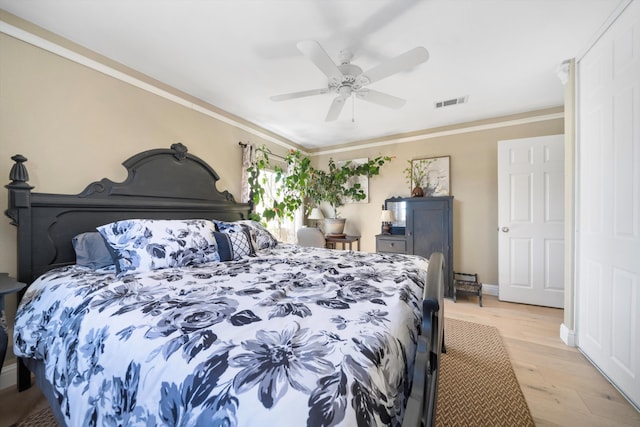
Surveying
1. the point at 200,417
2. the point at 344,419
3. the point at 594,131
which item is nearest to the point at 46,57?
the point at 200,417

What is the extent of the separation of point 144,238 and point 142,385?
1.32 m

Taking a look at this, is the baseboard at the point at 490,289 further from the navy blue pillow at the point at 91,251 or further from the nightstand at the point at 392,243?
the navy blue pillow at the point at 91,251

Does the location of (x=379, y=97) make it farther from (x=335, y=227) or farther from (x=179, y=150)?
(x=335, y=227)

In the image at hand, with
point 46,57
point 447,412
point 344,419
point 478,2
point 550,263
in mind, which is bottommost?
point 447,412

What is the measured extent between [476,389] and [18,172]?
333cm

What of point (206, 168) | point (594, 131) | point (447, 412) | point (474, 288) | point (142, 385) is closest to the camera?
point (142, 385)

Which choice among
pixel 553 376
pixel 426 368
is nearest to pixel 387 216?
pixel 553 376

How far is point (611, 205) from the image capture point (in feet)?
5.74

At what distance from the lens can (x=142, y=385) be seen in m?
0.75

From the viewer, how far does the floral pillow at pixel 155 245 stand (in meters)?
1.71

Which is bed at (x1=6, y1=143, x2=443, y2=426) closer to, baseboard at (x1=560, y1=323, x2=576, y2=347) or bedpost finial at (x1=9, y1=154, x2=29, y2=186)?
bedpost finial at (x1=9, y1=154, x2=29, y2=186)

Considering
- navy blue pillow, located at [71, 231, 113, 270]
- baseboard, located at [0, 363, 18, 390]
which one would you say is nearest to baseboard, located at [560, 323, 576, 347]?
navy blue pillow, located at [71, 231, 113, 270]

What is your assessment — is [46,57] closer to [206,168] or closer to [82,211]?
[82,211]

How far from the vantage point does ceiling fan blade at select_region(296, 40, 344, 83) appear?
1554 millimetres
